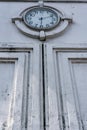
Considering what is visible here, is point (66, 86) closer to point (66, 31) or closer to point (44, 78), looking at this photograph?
point (44, 78)

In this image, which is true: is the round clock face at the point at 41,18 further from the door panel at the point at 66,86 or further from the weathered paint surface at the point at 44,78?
the door panel at the point at 66,86

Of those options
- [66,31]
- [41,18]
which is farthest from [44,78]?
[41,18]

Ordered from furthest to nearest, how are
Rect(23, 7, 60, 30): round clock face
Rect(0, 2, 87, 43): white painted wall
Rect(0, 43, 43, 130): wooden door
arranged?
Rect(23, 7, 60, 30): round clock face, Rect(0, 2, 87, 43): white painted wall, Rect(0, 43, 43, 130): wooden door

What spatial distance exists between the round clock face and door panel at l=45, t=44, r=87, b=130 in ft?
1.28

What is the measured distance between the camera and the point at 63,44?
145 inches

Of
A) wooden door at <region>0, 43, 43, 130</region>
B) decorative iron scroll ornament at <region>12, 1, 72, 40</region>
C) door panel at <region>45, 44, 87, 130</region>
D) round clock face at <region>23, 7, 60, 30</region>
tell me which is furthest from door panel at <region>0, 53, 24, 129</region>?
round clock face at <region>23, 7, 60, 30</region>

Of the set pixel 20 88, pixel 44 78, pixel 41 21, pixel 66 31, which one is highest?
pixel 41 21

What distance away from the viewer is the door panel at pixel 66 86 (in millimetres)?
2803

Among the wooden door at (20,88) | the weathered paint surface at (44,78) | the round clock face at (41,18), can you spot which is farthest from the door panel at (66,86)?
the round clock face at (41,18)

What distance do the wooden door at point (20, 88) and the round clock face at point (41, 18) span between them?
38cm

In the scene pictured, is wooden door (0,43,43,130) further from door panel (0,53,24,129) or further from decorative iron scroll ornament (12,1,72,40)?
decorative iron scroll ornament (12,1,72,40)

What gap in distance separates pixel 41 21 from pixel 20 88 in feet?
3.99

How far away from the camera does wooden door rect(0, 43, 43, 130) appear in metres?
2.78

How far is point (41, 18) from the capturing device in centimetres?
398
